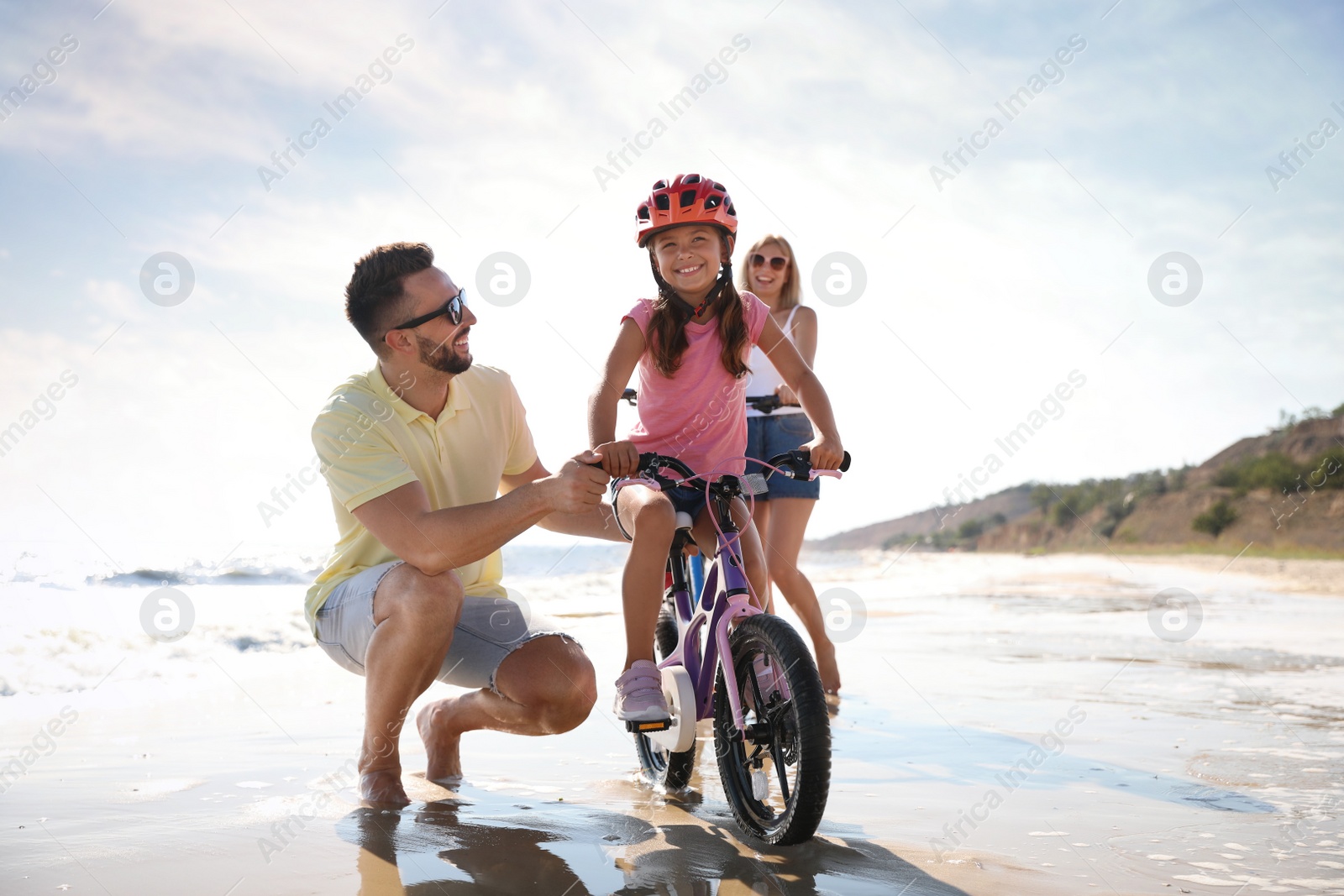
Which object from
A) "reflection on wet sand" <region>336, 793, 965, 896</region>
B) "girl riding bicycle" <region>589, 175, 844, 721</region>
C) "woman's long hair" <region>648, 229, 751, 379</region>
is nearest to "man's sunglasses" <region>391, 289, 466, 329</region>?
"girl riding bicycle" <region>589, 175, 844, 721</region>

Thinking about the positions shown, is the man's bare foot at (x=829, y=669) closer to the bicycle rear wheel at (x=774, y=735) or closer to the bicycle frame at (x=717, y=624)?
the bicycle frame at (x=717, y=624)

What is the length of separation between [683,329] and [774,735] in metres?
1.49

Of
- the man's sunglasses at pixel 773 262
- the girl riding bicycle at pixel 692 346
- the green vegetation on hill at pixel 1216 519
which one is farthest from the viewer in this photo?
the green vegetation on hill at pixel 1216 519

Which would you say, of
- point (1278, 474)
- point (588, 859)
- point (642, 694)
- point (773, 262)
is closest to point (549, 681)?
point (642, 694)

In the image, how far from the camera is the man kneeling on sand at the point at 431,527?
9.21 ft

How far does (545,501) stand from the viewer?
8.98 feet

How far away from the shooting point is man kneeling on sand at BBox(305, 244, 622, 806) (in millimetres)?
2807

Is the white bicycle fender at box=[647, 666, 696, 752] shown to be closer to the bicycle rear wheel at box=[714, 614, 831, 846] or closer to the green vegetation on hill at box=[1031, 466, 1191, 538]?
the bicycle rear wheel at box=[714, 614, 831, 846]

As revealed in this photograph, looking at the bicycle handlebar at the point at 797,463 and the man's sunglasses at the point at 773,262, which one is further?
the man's sunglasses at the point at 773,262

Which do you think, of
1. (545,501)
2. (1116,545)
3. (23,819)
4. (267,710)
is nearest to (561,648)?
(545,501)

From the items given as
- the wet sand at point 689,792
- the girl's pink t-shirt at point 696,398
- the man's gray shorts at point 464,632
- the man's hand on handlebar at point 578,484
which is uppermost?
the girl's pink t-shirt at point 696,398

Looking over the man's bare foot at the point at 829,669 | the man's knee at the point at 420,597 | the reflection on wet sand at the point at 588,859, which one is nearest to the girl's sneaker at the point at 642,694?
the reflection on wet sand at the point at 588,859

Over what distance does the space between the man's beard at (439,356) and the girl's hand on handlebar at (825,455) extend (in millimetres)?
1181

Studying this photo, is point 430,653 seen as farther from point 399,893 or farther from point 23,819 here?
point 23,819
